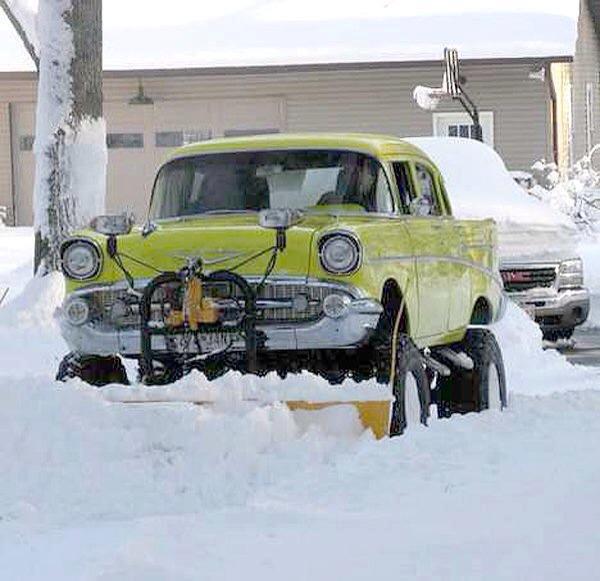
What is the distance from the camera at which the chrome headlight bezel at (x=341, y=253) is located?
8203mm

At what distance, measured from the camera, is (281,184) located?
31.0 ft

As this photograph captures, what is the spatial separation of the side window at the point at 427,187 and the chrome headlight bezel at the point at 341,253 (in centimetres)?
200

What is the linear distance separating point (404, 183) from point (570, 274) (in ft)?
Answer: 24.0

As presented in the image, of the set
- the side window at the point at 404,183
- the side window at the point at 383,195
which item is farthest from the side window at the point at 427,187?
the side window at the point at 383,195

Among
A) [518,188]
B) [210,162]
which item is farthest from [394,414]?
[518,188]

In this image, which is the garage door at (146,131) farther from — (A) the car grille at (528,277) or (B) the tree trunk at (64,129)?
(B) the tree trunk at (64,129)

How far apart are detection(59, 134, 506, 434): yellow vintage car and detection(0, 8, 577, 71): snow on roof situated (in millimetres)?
19091

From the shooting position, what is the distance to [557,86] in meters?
34.5

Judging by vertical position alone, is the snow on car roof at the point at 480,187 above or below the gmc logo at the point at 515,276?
above

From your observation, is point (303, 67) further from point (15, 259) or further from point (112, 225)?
point (112, 225)

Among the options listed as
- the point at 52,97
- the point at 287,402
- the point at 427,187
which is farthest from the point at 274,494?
the point at 52,97

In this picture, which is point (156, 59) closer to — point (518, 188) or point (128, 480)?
point (518, 188)

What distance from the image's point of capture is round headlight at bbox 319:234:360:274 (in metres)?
8.20

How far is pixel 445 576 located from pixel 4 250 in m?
21.2
